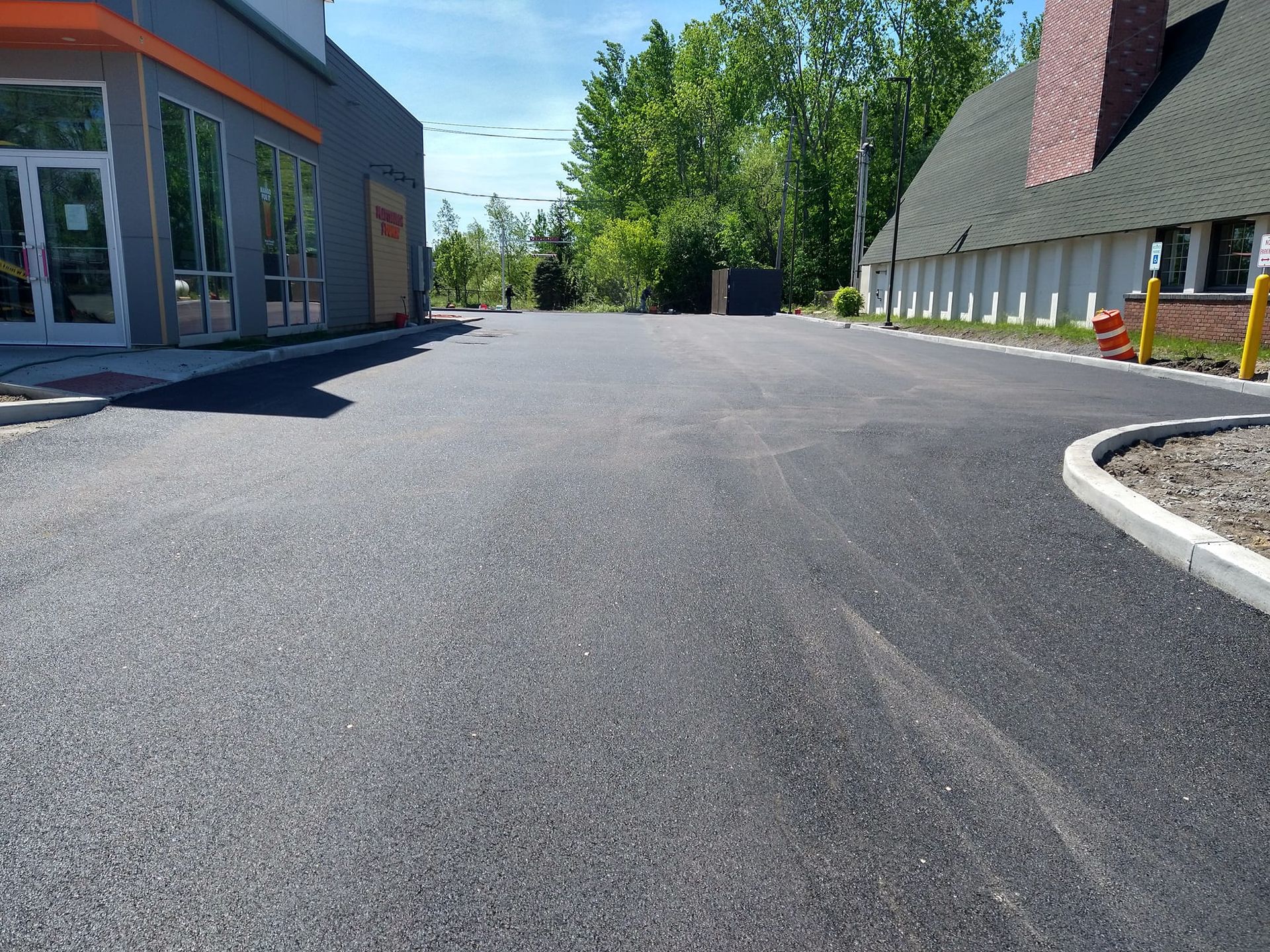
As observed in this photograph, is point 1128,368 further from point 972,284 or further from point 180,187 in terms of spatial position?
point 180,187

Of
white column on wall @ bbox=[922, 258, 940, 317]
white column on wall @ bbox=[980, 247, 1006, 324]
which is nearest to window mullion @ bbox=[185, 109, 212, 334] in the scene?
white column on wall @ bbox=[980, 247, 1006, 324]

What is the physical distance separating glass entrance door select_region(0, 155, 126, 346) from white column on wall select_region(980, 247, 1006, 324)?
24521 mm

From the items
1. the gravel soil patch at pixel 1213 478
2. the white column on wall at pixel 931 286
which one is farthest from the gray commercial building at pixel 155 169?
the white column on wall at pixel 931 286

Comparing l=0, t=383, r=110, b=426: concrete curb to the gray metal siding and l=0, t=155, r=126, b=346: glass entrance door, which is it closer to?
l=0, t=155, r=126, b=346: glass entrance door

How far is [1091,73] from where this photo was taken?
24.3m

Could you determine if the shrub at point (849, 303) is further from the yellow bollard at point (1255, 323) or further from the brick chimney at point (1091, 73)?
the yellow bollard at point (1255, 323)

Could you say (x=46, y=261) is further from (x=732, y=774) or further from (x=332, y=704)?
(x=732, y=774)

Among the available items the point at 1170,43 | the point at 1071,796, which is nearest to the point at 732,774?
the point at 1071,796

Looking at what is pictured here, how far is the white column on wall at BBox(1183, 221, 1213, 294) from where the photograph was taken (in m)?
19.0

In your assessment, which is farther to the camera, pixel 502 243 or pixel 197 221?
pixel 502 243

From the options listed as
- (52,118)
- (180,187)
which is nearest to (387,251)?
(180,187)

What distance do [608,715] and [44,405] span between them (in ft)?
25.3

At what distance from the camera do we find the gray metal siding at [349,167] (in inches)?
837

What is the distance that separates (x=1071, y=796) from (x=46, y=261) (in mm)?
14861
